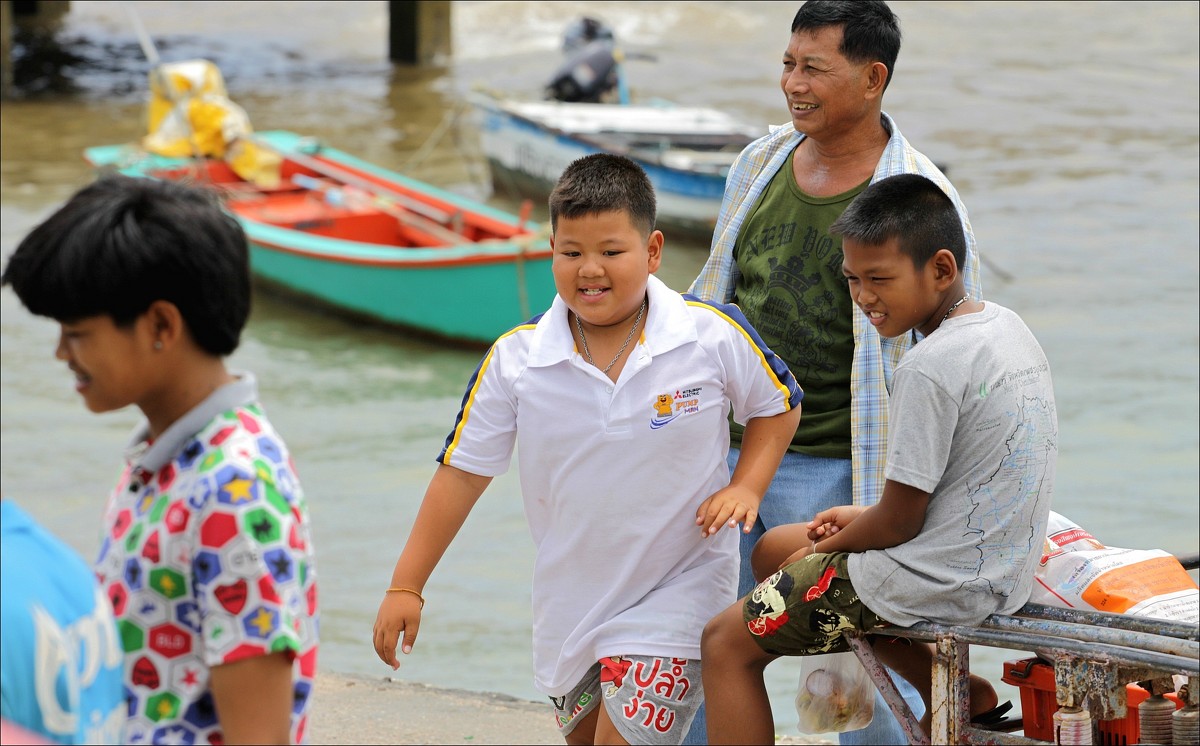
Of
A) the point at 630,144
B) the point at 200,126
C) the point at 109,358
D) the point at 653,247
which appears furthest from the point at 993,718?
the point at 200,126

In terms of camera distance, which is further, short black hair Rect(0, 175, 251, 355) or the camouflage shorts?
the camouflage shorts

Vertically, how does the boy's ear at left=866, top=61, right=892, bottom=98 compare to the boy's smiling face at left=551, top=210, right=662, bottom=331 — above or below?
above

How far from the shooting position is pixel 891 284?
2594mm

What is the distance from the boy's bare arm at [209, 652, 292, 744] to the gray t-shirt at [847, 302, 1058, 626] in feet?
3.84

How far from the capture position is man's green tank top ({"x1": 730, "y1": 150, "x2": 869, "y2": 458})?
126 inches

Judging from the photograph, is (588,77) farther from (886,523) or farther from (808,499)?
(886,523)

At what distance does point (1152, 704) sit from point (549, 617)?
1.08m

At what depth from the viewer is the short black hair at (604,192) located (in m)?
2.71

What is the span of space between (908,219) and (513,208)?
13.8 meters

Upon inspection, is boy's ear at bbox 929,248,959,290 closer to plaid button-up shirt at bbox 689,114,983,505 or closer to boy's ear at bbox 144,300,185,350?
plaid button-up shirt at bbox 689,114,983,505

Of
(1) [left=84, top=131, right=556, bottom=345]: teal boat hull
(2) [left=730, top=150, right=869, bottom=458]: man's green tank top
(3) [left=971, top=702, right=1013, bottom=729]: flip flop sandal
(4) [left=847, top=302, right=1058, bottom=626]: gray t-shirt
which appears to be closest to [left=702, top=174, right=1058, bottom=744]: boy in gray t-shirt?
(4) [left=847, top=302, right=1058, bottom=626]: gray t-shirt

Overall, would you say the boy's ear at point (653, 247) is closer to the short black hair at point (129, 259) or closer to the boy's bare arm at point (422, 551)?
the boy's bare arm at point (422, 551)

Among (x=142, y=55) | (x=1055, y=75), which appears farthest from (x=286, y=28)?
(x=1055, y=75)

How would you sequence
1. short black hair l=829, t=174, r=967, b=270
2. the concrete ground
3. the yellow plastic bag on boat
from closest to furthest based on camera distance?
short black hair l=829, t=174, r=967, b=270, the concrete ground, the yellow plastic bag on boat
